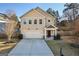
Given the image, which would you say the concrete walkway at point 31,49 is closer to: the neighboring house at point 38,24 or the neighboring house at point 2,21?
the neighboring house at point 38,24

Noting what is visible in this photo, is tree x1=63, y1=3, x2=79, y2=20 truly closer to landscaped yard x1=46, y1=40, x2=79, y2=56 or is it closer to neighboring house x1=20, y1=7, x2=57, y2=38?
neighboring house x1=20, y1=7, x2=57, y2=38

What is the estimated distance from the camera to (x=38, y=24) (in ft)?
26.3

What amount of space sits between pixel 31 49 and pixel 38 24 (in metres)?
0.37

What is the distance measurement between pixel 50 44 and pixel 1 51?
0.70 metres

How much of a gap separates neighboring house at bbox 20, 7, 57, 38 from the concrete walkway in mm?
104

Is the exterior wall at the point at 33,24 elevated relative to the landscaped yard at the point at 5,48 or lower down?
elevated

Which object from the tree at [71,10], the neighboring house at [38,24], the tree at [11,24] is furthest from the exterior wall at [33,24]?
the tree at [71,10]

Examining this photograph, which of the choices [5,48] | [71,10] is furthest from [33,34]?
[71,10]

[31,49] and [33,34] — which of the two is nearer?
[31,49]

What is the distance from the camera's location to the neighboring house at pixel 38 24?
7.98 meters

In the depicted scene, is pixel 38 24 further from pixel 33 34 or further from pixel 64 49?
pixel 64 49

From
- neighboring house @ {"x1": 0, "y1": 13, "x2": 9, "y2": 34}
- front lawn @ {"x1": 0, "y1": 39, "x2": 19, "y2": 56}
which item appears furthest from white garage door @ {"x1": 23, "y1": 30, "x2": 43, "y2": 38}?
neighboring house @ {"x1": 0, "y1": 13, "x2": 9, "y2": 34}

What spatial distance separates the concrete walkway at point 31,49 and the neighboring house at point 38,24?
4.1 inches

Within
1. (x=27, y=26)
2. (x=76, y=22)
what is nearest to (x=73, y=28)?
(x=76, y=22)
